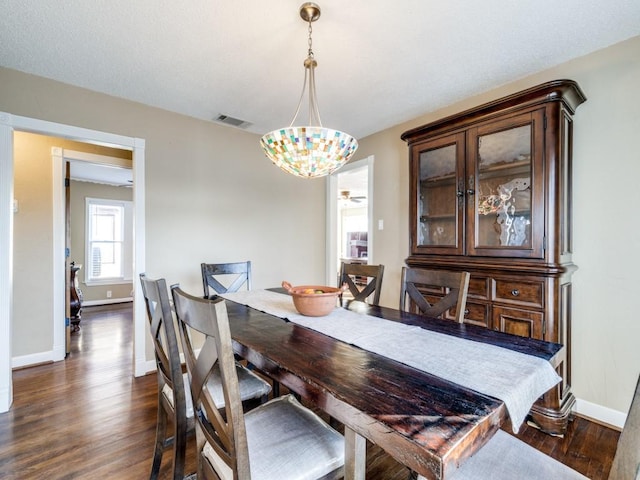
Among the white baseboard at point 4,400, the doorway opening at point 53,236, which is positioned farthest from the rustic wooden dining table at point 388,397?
the white baseboard at point 4,400

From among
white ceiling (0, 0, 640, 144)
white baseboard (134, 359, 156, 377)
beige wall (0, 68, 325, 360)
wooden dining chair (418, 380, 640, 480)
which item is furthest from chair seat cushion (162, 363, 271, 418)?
white ceiling (0, 0, 640, 144)

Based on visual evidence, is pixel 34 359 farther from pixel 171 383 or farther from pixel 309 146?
pixel 309 146

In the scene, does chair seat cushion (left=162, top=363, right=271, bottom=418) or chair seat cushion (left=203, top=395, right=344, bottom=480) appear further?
chair seat cushion (left=162, top=363, right=271, bottom=418)

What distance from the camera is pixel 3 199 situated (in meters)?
2.16

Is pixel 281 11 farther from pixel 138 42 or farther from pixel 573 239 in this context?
pixel 573 239

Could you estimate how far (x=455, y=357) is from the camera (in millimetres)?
1105

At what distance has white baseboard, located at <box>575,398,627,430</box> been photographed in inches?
76.1

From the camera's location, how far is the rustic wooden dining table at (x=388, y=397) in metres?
0.68

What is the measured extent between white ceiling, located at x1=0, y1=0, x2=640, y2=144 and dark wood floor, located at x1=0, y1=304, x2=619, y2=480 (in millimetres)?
2464

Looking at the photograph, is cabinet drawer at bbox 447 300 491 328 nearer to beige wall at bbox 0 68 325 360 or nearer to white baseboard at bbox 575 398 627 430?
white baseboard at bbox 575 398 627 430

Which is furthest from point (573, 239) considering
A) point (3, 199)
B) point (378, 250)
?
point (3, 199)

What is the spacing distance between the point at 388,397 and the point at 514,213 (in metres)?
1.91

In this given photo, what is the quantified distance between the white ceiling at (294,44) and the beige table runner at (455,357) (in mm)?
1707

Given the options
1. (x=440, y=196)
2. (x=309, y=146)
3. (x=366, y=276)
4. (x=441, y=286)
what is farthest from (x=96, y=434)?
(x=440, y=196)
